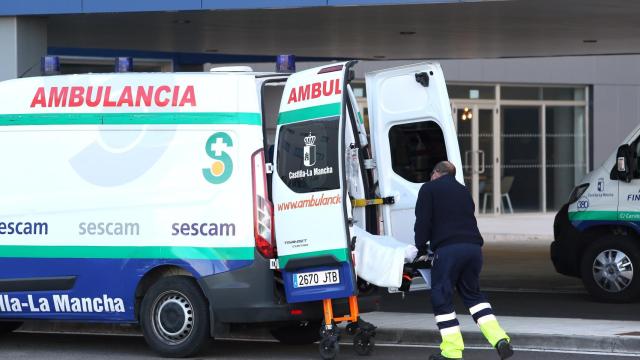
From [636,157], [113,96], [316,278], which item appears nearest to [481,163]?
[636,157]

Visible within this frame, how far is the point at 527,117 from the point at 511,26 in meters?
14.3

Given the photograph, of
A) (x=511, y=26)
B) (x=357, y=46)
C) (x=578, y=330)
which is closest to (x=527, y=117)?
(x=357, y=46)

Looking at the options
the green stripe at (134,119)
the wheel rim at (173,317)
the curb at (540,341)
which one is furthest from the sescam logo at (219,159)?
the curb at (540,341)

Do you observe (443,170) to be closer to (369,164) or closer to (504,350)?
(369,164)

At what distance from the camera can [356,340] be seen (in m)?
10.6

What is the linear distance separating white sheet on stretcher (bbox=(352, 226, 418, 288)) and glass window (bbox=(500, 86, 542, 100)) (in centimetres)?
2059

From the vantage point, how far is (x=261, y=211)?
10.4 metres

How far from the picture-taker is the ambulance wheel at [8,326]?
12.4m

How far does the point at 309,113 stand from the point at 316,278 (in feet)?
4.32

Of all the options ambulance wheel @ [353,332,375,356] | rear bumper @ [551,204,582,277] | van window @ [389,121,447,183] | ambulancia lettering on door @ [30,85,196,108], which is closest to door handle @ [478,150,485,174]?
rear bumper @ [551,204,582,277]

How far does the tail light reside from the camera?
10.4 meters

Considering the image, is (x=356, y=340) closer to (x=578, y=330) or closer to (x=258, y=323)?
(x=258, y=323)

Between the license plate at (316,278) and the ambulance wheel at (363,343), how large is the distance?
759 millimetres

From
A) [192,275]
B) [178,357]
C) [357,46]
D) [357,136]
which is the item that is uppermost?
[357,46]
